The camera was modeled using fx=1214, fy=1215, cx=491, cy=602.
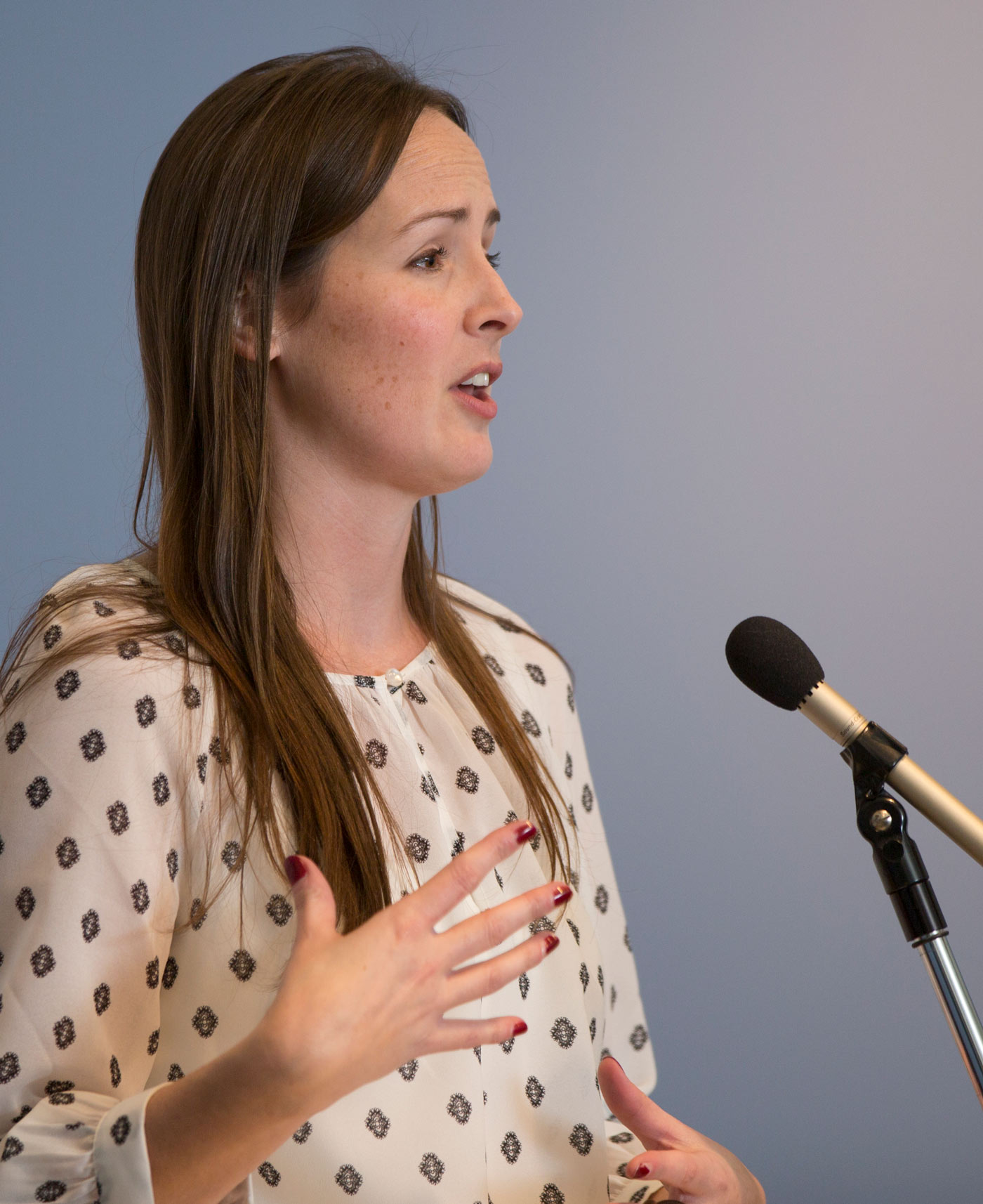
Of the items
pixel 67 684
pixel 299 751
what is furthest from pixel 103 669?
pixel 299 751

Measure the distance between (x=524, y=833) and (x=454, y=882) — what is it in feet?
0.24

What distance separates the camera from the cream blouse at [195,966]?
0.92 metres

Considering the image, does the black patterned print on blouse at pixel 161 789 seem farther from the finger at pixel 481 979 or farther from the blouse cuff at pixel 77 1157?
the finger at pixel 481 979

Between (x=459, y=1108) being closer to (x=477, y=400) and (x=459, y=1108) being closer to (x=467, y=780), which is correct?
(x=467, y=780)

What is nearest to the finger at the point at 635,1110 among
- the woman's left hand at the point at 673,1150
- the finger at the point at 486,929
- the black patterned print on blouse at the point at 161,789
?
the woman's left hand at the point at 673,1150

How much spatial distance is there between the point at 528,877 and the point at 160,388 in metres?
0.62

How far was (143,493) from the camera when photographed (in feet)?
4.38

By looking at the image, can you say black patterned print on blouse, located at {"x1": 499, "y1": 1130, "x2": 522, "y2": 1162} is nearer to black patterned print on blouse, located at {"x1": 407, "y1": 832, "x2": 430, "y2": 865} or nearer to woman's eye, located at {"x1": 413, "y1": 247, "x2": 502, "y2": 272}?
black patterned print on blouse, located at {"x1": 407, "y1": 832, "x2": 430, "y2": 865}

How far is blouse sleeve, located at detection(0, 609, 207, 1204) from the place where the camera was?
868 mm

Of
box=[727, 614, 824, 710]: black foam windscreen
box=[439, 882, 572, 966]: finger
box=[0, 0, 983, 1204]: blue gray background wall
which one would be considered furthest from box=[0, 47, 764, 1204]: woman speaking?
box=[0, 0, 983, 1204]: blue gray background wall

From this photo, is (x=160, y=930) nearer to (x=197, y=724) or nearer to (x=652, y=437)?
(x=197, y=724)

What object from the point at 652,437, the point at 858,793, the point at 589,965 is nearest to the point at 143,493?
the point at 589,965

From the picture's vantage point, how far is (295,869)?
32.0 inches

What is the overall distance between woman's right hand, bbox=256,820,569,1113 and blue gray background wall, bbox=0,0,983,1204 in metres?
1.54
